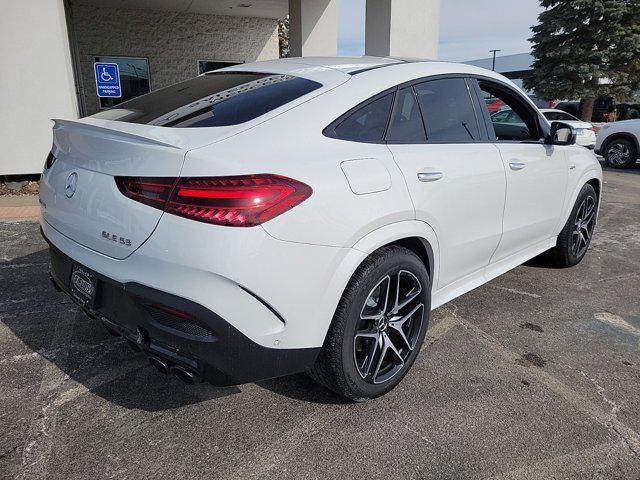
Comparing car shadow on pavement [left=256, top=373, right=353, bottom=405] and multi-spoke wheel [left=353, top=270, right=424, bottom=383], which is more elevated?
multi-spoke wheel [left=353, top=270, right=424, bottom=383]

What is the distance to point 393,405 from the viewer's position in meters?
2.52

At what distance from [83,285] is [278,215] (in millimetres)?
1028

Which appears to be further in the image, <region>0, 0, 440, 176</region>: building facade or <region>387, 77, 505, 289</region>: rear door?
<region>0, 0, 440, 176</region>: building facade

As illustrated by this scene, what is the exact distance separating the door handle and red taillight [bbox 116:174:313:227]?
850 mm

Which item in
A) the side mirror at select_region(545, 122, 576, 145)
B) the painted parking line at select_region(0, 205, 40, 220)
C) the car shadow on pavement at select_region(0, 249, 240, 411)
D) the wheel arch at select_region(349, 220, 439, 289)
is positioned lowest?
the car shadow on pavement at select_region(0, 249, 240, 411)

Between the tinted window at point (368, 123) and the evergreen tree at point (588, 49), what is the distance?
2278 centimetres

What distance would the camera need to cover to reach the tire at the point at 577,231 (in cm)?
434

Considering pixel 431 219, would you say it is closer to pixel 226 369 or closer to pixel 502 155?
pixel 502 155

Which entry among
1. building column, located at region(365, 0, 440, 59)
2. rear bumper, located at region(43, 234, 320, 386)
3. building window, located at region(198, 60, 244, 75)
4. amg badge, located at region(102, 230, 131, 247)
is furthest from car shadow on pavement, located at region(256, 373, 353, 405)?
building window, located at region(198, 60, 244, 75)

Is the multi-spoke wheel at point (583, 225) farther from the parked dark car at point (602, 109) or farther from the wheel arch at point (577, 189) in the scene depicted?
the parked dark car at point (602, 109)

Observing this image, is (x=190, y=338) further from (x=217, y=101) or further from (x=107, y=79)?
(x=107, y=79)

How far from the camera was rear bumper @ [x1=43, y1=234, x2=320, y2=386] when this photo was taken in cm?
188

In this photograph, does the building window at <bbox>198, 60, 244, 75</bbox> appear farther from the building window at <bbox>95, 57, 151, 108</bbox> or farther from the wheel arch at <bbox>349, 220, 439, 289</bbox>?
the wheel arch at <bbox>349, 220, 439, 289</bbox>

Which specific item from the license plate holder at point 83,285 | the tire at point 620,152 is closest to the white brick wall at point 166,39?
the tire at point 620,152
